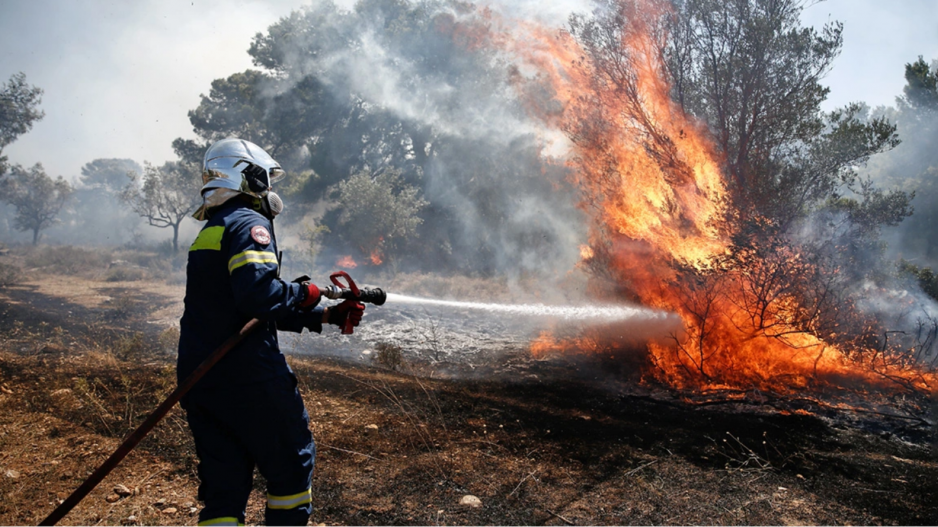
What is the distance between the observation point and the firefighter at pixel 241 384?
8.85 feet

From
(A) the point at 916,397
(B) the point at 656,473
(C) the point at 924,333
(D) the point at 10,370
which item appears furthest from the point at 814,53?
(D) the point at 10,370

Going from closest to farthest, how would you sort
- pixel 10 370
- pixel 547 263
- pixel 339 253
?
pixel 10 370 → pixel 547 263 → pixel 339 253

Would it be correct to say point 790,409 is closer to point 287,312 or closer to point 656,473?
point 656,473

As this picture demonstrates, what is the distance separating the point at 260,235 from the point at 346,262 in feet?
77.0

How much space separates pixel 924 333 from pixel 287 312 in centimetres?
1109

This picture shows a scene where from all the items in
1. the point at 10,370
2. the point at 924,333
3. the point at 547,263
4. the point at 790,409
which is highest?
the point at 547,263

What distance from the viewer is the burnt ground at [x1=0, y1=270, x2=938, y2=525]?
374cm

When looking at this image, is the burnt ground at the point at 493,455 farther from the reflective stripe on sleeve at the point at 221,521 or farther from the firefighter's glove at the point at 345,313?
the firefighter's glove at the point at 345,313

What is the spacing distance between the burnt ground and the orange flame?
18.1 metres

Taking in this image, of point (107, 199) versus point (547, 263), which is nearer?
point (547, 263)

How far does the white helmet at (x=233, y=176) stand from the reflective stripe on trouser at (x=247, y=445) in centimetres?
112

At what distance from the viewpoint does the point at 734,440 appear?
524cm

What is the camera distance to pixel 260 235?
2775 millimetres

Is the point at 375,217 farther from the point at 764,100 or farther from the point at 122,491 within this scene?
the point at 122,491
